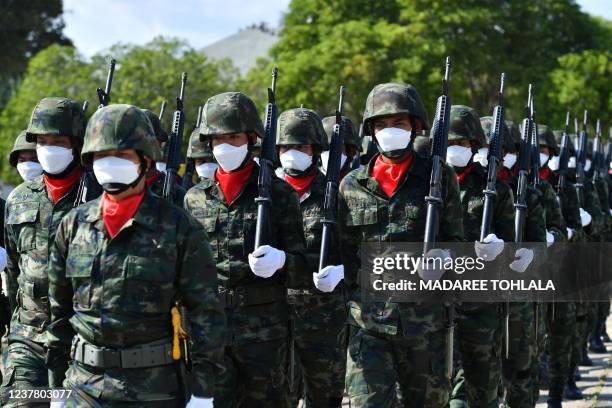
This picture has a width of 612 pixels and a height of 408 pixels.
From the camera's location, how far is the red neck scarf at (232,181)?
5.99 meters

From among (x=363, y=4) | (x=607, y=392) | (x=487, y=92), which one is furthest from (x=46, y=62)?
(x=607, y=392)

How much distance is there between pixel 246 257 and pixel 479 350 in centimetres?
215

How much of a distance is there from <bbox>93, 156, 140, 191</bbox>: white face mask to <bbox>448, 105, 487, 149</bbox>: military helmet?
3.68m

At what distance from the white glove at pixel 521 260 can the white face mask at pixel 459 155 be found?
0.79m

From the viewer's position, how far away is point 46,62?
40.1 meters

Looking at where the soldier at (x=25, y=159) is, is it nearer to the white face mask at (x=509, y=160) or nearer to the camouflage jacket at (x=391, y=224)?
the camouflage jacket at (x=391, y=224)

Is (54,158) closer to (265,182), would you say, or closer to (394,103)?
(265,182)

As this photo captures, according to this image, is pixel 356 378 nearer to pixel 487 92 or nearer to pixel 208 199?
pixel 208 199

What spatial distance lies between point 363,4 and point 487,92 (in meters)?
5.69

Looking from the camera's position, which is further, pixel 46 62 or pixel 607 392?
pixel 46 62

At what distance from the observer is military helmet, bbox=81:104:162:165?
4.42 meters

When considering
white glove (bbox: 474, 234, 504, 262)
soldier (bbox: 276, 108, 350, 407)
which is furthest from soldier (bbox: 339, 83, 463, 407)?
white glove (bbox: 474, 234, 504, 262)

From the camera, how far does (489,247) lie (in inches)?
277

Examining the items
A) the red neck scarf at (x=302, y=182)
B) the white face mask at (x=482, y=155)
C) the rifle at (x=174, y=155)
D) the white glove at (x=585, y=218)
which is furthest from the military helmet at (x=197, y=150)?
the white glove at (x=585, y=218)
